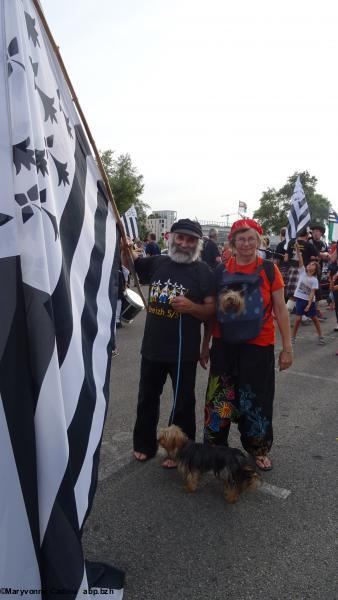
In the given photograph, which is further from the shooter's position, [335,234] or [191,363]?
[335,234]

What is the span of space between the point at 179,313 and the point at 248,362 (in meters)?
0.57

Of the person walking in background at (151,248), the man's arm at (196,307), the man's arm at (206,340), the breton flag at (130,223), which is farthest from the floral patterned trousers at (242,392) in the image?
the breton flag at (130,223)

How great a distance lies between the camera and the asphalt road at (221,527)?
2.14 m

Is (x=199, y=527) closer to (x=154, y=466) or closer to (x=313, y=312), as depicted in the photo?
(x=154, y=466)

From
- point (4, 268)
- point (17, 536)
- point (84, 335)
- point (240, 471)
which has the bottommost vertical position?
point (240, 471)

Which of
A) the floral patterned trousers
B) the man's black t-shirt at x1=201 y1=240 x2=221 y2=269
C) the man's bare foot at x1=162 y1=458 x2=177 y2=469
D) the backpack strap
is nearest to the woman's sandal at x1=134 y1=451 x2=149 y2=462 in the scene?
the man's bare foot at x1=162 y1=458 x2=177 y2=469

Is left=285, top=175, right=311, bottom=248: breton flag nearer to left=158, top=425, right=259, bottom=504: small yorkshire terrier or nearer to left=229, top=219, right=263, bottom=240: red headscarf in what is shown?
left=229, top=219, right=263, bottom=240: red headscarf

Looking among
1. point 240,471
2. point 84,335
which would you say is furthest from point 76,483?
point 240,471

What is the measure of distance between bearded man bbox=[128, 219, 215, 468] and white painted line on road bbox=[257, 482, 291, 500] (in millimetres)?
655

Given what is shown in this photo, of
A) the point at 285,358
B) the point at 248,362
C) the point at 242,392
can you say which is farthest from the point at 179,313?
the point at 285,358

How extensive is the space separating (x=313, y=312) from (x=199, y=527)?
5748 millimetres

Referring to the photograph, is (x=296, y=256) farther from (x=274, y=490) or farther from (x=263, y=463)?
(x=274, y=490)

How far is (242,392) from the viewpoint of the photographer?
3023mm

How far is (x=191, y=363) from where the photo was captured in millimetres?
3080
